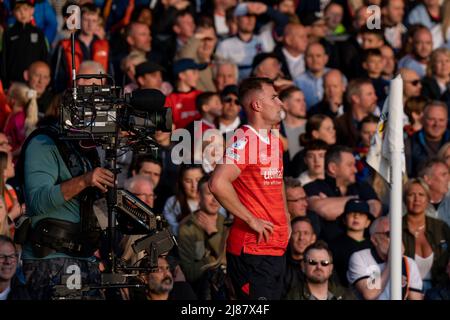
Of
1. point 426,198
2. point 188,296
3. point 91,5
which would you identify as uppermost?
point 91,5

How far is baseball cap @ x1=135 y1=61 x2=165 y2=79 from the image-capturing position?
1516 centimetres

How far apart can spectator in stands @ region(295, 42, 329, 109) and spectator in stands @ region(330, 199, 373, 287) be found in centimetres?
297

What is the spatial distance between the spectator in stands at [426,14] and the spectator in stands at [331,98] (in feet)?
8.82

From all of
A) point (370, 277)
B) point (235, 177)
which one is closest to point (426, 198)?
point (370, 277)

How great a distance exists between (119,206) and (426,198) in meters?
4.95

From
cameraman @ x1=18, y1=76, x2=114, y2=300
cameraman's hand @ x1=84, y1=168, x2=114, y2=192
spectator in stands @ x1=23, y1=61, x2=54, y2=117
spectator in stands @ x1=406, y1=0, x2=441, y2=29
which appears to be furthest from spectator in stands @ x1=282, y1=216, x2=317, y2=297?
spectator in stands @ x1=406, y1=0, x2=441, y2=29

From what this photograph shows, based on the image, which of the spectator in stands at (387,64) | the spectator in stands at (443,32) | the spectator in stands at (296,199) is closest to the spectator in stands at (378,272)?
the spectator in stands at (296,199)

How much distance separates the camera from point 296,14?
18.2 meters

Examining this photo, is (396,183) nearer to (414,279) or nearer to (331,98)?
(414,279)

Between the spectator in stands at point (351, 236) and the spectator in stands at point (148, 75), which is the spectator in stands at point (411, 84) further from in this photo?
the spectator in stands at point (351, 236)

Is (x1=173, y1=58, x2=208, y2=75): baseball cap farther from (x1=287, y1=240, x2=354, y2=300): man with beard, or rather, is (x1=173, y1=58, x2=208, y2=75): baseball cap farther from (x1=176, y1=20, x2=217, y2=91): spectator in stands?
(x1=287, y1=240, x2=354, y2=300): man with beard

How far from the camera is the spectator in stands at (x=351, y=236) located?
1316cm

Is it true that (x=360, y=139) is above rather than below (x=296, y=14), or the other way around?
below
